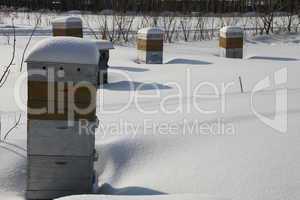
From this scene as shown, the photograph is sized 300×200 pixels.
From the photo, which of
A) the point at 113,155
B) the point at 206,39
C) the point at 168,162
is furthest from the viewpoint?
the point at 206,39

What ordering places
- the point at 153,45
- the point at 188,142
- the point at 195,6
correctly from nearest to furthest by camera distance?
the point at 188,142 → the point at 153,45 → the point at 195,6

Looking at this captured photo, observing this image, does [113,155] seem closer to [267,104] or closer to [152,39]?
[267,104]

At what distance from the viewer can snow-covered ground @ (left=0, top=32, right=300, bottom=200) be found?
3648 mm

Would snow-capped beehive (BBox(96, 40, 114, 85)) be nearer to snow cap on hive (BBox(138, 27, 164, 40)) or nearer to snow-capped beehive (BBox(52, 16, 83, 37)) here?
snow cap on hive (BBox(138, 27, 164, 40))

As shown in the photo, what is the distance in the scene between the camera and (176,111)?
224 inches

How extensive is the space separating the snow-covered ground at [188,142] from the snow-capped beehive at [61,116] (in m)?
0.26

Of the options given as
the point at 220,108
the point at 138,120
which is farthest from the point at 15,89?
the point at 220,108

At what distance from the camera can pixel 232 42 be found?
11.6 m

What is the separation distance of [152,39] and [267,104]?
4926 millimetres

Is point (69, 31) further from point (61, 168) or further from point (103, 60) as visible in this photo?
point (61, 168)

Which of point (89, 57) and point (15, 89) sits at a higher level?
point (89, 57)

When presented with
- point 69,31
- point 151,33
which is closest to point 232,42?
point 151,33

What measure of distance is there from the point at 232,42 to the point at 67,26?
3896 mm

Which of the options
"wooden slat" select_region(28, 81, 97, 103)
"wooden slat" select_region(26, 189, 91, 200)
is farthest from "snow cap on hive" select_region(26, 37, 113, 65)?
"wooden slat" select_region(26, 189, 91, 200)
